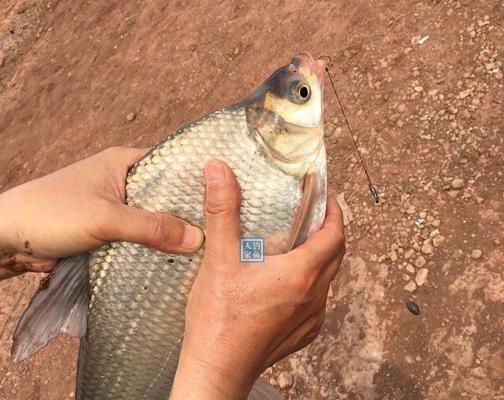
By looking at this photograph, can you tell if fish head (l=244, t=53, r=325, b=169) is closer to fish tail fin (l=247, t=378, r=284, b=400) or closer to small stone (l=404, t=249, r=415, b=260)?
fish tail fin (l=247, t=378, r=284, b=400)

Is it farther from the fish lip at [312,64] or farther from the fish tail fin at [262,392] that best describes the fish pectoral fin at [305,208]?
the fish tail fin at [262,392]

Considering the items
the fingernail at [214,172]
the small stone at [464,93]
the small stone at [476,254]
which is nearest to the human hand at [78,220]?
the fingernail at [214,172]

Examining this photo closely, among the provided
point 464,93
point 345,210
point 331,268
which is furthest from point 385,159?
point 331,268

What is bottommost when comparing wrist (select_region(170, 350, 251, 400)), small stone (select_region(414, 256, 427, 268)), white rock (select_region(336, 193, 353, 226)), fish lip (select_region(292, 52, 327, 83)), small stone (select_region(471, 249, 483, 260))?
small stone (select_region(414, 256, 427, 268))

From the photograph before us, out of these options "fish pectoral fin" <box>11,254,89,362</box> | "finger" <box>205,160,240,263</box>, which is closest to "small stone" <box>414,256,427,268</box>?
"finger" <box>205,160,240,263</box>

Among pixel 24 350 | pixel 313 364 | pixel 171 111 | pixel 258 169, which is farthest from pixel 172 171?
pixel 171 111

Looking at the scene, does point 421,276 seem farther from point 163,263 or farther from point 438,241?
point 163,263
